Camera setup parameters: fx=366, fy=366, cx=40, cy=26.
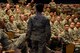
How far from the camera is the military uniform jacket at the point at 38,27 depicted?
732cm

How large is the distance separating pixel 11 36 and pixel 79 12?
814 centimetres

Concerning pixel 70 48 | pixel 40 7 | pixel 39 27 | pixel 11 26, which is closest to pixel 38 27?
pixel 39 27

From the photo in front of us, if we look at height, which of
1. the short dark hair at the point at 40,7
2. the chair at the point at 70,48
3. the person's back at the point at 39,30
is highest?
the short dark hair at the point at 40,7

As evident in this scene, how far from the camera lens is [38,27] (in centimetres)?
736

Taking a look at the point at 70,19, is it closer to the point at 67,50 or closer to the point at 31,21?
the point at 67,50

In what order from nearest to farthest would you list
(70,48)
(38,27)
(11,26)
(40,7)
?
(40,7), (38,27), (70,48), (11,26)

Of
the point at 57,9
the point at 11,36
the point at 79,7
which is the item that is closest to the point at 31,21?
the point at 11,36

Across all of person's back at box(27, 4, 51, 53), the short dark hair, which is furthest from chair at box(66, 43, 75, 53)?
the short dark hair

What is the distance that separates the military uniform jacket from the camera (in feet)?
24.0

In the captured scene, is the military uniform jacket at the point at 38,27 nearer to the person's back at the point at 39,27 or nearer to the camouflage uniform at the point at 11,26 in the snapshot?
the person's back at the point at 39,27

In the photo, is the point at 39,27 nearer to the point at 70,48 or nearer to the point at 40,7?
the point at 40,7

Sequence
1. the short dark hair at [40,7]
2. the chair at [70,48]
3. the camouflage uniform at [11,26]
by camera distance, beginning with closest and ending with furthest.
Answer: the short dark hair at [40,7], the chair at [70,48], the camouflage uniform at [11,26]

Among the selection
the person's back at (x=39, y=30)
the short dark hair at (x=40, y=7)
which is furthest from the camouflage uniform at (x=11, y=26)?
the short dark hair at (x=40, y=7)

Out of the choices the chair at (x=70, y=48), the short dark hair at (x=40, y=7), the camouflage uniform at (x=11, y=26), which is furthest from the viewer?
the camouflage uniform at (x=11, y=26)
